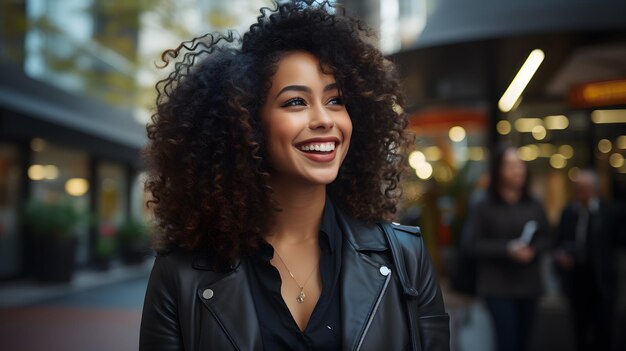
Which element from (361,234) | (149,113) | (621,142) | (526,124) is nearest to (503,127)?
(526,124)

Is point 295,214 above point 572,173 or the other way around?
the other way around

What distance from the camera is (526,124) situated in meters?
11.2

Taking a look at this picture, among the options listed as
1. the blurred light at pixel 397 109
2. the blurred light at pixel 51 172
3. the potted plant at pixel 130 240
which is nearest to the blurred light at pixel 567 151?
the blurred light at pixel 397 109

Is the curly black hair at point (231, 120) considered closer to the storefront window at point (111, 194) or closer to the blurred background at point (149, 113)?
A: the blurred background at point (149, 113)

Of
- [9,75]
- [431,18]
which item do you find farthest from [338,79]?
[9,75]

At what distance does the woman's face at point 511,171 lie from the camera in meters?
4.90

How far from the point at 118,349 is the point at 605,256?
543 centimetres

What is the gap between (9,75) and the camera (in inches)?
523

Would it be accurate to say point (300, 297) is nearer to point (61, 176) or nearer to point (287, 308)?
point (287, 308)

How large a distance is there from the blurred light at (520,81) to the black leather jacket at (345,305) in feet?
18.2

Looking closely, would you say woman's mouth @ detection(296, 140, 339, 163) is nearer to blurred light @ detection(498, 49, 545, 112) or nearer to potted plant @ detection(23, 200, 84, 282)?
blurred light @ detection(498, 49, 545, 112)

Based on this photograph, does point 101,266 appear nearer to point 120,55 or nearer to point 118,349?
point 120,55

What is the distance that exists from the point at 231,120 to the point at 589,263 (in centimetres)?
492

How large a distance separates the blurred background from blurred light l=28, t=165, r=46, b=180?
5cm
